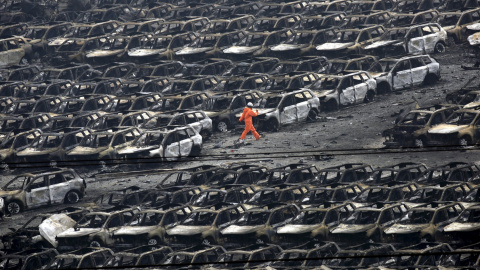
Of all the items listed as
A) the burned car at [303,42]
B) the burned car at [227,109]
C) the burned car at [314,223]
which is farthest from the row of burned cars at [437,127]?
the burned car at [303,42]

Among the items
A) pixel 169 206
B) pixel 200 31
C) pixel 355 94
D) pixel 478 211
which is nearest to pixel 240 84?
pixel 355 94

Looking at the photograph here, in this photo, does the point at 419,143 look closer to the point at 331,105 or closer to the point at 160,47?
the point at 331,105

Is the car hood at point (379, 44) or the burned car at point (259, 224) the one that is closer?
the burned car at point (259, 224)

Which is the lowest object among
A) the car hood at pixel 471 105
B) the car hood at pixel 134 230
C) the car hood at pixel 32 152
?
the car hood at pixel 32 152

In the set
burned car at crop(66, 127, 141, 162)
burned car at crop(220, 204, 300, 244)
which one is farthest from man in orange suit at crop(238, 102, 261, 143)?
burned car at crop(220, 204, 300, 244)

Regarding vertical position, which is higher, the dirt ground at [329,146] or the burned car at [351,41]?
the burned car at [351,41]

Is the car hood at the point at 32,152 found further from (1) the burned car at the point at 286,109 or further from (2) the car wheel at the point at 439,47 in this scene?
(2) the car wheel at the point at 439,47

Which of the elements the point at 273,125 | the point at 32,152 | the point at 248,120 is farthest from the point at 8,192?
the point at 273,125

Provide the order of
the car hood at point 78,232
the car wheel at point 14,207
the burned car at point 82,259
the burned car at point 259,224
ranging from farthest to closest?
the car wheel at point 14,207
the car hood at point 78,232
the burned car at point 259,224
the burned car at point 82,259

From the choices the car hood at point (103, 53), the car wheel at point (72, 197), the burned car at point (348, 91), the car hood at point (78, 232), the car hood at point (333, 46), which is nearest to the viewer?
the car hood at point (78, 232)
